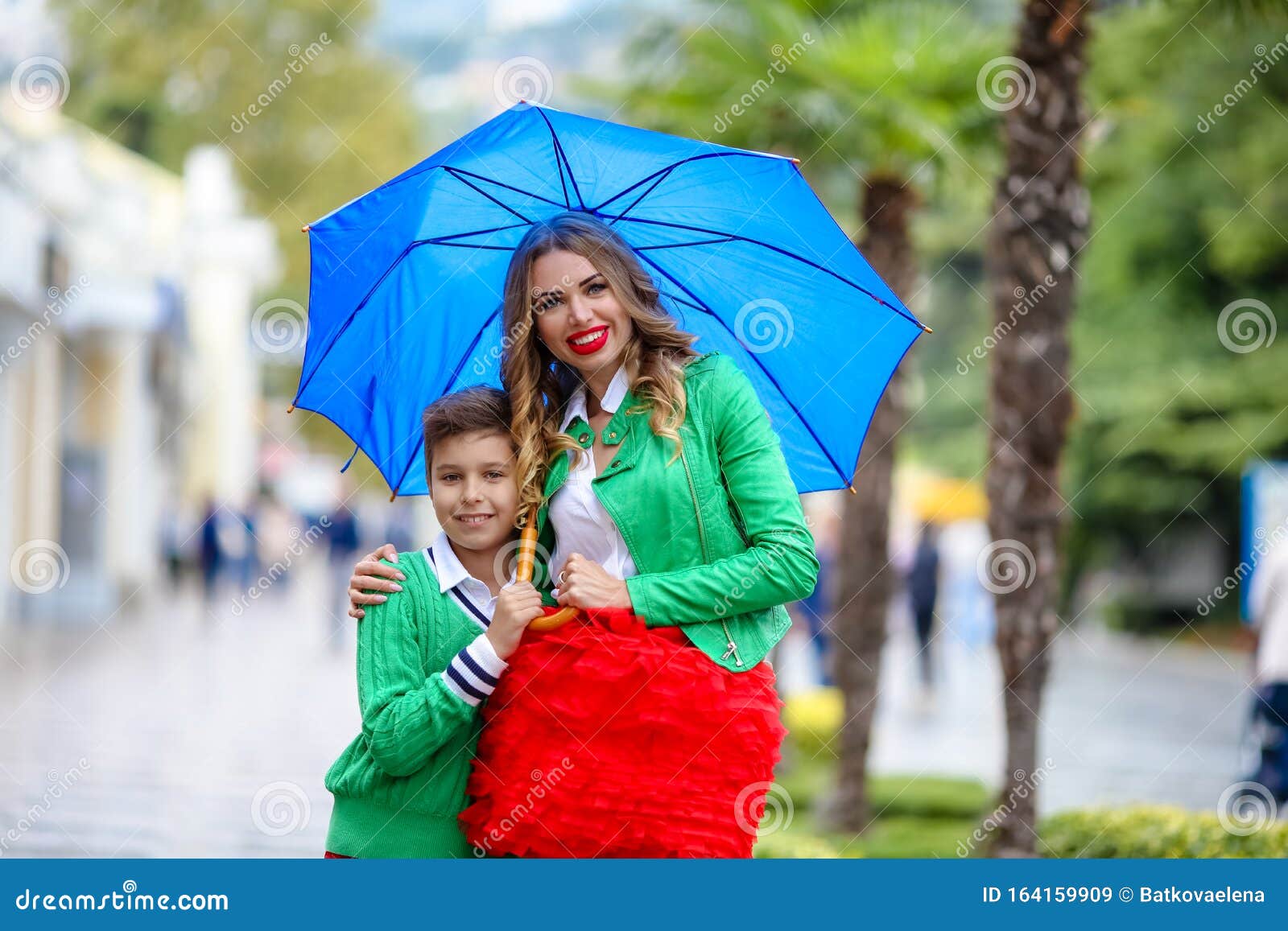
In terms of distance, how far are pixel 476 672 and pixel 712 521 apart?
1.76 feet

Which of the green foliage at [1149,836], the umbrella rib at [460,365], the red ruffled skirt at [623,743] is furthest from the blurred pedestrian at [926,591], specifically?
the red ruffled skirt at [623,743]

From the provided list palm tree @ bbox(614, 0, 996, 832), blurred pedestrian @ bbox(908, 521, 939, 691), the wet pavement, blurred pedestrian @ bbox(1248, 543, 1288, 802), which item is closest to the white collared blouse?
the wet pavement

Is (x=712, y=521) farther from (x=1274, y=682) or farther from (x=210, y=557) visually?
(x=210, y=557)

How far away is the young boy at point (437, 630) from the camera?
2904 mm

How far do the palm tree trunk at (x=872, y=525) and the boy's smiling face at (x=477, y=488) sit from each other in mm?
6117

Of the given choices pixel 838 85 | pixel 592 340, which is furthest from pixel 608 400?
pixel 838 85

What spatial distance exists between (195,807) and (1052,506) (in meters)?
4.68

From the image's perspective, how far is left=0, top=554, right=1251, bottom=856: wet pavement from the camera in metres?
7.58

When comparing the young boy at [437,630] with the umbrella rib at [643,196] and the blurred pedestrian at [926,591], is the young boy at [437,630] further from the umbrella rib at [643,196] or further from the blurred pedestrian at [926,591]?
the blurred pedestrian at [926,591]

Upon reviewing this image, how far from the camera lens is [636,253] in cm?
332

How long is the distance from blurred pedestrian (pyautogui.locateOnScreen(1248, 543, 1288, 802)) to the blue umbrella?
15.3 feet

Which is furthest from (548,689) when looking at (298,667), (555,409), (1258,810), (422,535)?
(422,535)

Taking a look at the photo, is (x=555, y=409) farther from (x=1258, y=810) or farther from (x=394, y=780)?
(x=1258, y=810)

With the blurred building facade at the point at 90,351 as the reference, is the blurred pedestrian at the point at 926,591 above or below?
below
